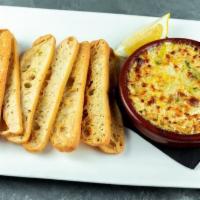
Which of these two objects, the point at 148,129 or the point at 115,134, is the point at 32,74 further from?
the point at 148,129

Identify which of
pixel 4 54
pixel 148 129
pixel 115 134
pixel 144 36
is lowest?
pixel 115 134

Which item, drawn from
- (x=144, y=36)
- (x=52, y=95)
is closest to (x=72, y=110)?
(x=52, y=95)

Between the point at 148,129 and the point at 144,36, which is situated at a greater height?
the point at 144,36

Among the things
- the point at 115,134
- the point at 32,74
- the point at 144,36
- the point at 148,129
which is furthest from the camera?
the point at 144,36

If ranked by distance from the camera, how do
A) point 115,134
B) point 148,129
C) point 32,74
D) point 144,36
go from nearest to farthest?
point 148,129
point 115,134
point 32,74
point 144,36

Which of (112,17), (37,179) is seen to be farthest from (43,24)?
(37,179)

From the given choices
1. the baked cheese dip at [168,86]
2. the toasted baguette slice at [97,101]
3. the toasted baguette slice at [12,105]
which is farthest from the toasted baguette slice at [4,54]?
the baked cheese dip at [168,86]

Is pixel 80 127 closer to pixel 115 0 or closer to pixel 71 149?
pixel 71 149
